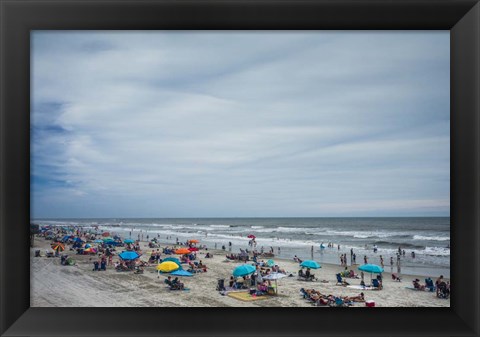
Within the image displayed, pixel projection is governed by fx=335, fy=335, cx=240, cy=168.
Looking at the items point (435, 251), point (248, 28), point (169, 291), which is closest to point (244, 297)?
point (169, 291)

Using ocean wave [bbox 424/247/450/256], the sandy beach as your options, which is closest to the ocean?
ocean wave [bbox 424/247/450/256]

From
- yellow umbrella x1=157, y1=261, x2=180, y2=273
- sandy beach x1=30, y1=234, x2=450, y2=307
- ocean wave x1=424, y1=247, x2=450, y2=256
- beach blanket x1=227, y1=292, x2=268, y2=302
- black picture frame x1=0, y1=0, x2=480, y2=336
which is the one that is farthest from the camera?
ocean wave x1=424, y1=247, x2=450, y2=256

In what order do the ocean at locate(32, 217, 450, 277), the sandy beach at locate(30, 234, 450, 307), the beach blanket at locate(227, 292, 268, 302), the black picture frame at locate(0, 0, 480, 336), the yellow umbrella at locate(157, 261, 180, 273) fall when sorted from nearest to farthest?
the black picture frame at locate(0, 0, 480, 336), the beach blanket at locate(227, 292, 268, 302), the sandy beach at locate(30, 234, 450, 307), the yellow umbrella at locate(157, 261, 180, 273), the ocean at locate(32, 217, 450, 277)

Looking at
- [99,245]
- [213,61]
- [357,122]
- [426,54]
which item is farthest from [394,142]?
[99,245]

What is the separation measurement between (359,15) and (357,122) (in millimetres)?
5695

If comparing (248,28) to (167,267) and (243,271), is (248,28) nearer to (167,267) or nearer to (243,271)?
(243,271)

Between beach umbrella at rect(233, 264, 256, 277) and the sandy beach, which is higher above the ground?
beach umbrella at rect(233, 264, 256, 277)

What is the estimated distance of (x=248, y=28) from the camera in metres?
1.71

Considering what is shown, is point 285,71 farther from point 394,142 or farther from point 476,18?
point 394,142

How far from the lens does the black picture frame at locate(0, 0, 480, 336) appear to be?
5.37 feet

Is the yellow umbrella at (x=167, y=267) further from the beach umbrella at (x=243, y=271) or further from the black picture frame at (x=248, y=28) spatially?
the black picture frame at (x=248, y=28)

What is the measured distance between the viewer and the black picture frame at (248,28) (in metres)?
1.64

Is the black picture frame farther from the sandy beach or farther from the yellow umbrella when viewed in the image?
the yellow umbrella

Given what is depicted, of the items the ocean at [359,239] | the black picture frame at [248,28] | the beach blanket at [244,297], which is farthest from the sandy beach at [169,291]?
the black picture frame at [248,28]
